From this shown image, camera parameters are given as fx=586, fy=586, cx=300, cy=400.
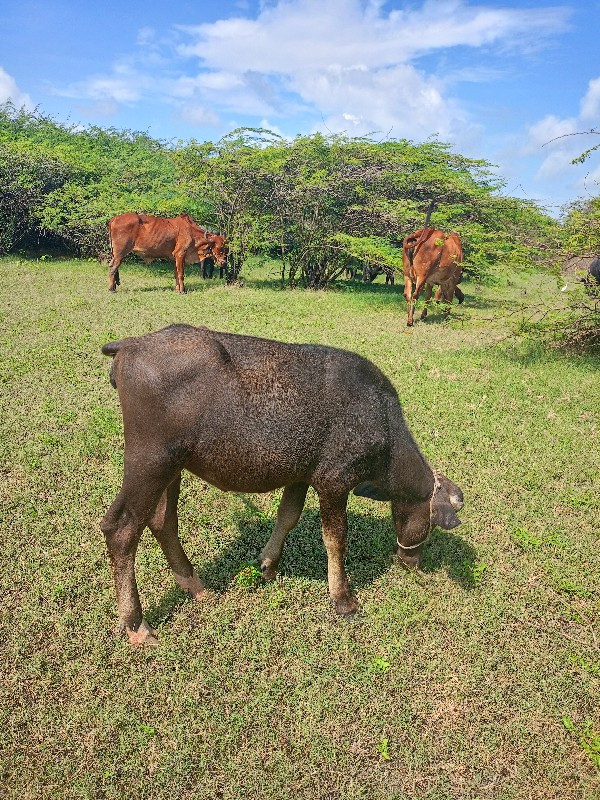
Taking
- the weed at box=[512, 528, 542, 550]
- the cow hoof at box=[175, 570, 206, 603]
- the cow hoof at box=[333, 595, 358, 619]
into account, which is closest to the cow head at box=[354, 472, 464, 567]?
the cow hoof at box=[333, 595, 358, 619]

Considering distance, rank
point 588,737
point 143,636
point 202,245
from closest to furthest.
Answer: point 588,737
point 143,636
point 202,245

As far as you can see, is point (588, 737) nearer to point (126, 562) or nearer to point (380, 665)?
point (380, 665)

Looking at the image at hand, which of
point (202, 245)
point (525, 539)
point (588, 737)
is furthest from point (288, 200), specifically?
point (588, 737)

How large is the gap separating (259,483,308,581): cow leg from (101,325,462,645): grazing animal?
0.36m

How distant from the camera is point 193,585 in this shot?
416 cm

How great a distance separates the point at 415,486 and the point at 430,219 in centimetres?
1452

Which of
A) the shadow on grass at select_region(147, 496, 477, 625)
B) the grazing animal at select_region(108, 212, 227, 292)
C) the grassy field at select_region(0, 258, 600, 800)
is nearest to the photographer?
the grassy field at select_region(0, 258, 600, 800)

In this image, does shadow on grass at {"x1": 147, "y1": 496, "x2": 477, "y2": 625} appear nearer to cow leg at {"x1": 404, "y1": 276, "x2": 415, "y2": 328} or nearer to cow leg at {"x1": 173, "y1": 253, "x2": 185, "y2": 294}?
cow leg at {"x1": 404, "y1": 276, "x2": 415, "y2": 328}

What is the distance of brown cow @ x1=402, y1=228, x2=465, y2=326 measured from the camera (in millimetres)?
12422

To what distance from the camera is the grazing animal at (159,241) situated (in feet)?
48.4

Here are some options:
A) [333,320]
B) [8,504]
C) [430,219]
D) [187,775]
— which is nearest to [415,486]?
[187,775]

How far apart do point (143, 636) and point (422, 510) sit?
206cm

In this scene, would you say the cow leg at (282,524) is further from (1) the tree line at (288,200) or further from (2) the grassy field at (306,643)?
(1) the tree line at (288,200)

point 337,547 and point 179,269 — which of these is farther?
point 179,269
